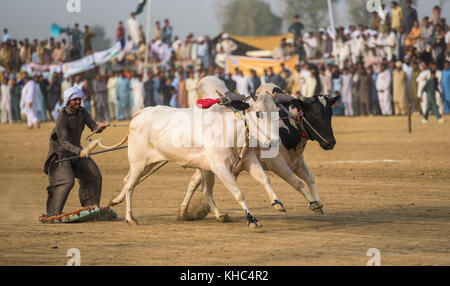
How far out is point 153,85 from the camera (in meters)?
32.0

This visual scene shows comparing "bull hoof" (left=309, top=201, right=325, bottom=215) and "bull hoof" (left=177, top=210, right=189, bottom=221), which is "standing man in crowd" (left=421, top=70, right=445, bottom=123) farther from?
"bull hoof" (left=177, top=210, right=189, bottom=221)

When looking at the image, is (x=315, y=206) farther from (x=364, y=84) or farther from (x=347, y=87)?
(x=347, y=87)

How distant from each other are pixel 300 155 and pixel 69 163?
3.01 metres

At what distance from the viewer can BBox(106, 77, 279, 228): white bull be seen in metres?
9.02

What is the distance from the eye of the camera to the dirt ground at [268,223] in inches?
295

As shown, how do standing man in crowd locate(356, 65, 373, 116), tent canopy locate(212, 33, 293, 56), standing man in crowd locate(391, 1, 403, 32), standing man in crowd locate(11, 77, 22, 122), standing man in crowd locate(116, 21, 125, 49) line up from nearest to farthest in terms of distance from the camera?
1. standing man in crowd locate(391, 1, 403, 32)
2. standing man in crowd locate(356, 65, 373, 116)
3. standing man in crowd locate(11, 77, 22, 122)
4. standing man in crowd locate(116, 21, 125, 49)
5. tent canopy locate(212, 33, 293, 56)

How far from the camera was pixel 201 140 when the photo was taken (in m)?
9.19

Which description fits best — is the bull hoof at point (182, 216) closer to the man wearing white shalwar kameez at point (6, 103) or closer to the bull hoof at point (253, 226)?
the bull hoof at point (253, 226)

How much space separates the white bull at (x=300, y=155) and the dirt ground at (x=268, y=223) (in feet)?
1.09

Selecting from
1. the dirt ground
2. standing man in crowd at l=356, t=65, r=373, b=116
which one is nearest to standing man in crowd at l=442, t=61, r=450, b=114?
standing man in crowd at l=356, t=65, r=373, b=116

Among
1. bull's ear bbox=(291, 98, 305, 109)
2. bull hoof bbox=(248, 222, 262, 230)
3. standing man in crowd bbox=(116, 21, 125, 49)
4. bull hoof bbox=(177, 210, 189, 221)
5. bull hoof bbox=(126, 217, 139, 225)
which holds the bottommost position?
bull hoof bbox=(177, 210, 189, 221)

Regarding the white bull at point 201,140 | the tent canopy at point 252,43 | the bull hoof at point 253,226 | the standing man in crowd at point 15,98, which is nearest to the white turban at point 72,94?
the white bull at point 201,140

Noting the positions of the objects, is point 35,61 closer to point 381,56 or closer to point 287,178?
point 381,56

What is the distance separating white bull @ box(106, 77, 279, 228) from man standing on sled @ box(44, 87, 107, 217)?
0.58 m
